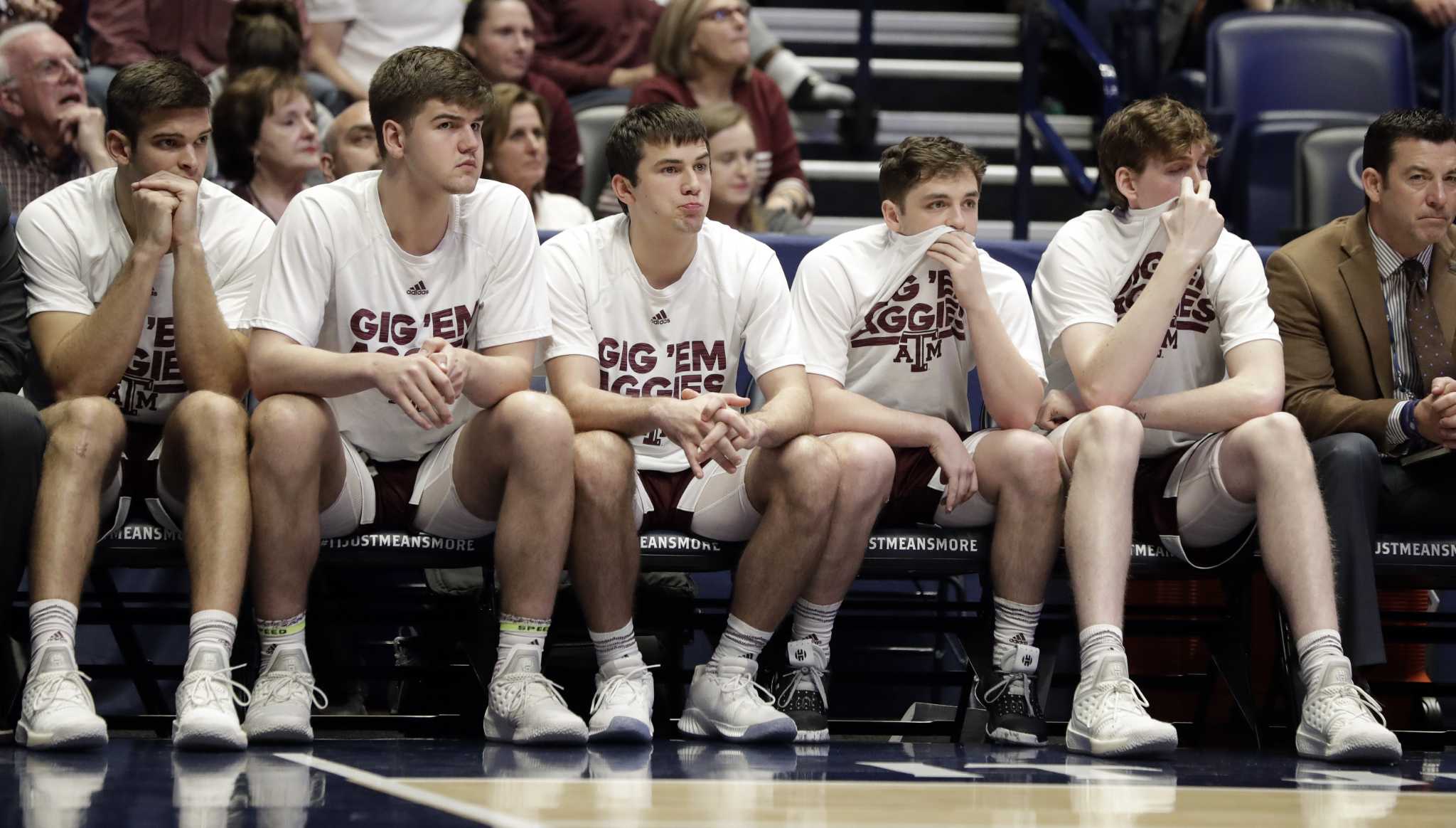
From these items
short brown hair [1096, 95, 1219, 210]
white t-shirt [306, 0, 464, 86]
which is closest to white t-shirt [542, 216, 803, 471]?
short brown hair [1096, 95, 1219, 210]

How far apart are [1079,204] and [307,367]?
169 inches

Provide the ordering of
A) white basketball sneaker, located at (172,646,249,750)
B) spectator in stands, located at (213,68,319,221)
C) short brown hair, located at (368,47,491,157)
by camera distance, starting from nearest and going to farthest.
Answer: white basketball sneaker, located at (172,646,249,750), short brown hair, located at (368,47,491,157), spectator in stands, located at (213,68,319,221)

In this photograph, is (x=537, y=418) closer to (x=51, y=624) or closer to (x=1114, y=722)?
(x=51, y=624)

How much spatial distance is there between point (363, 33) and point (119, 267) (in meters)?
2.92

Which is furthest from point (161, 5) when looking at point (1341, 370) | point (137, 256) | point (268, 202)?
point (1341, 370)

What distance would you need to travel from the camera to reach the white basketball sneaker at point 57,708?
309 centimetres

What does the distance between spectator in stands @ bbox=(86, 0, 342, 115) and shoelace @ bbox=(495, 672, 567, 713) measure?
2966 millimetres

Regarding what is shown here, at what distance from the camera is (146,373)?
143 inches

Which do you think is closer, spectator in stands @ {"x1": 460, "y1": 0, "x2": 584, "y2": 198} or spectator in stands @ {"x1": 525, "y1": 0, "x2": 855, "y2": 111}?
spectator in stands @ {"x1": 460, "y1": 0, "x2": 584, "y2": 198}

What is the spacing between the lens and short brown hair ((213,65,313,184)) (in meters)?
4.60

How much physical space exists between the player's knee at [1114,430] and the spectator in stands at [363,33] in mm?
3322

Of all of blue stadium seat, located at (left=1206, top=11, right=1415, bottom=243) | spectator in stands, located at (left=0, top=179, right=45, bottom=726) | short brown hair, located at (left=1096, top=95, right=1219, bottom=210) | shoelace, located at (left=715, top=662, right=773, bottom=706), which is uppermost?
blue stadium seat, located at (left=1206, top=11, right=1415, bottom=243)

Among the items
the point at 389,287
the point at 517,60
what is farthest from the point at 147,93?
the point at 517,60

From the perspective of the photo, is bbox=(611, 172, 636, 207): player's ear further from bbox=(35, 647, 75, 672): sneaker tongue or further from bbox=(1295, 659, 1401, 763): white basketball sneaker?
bbox=(1295, 659, 1401, 763): white basketball sneaker
